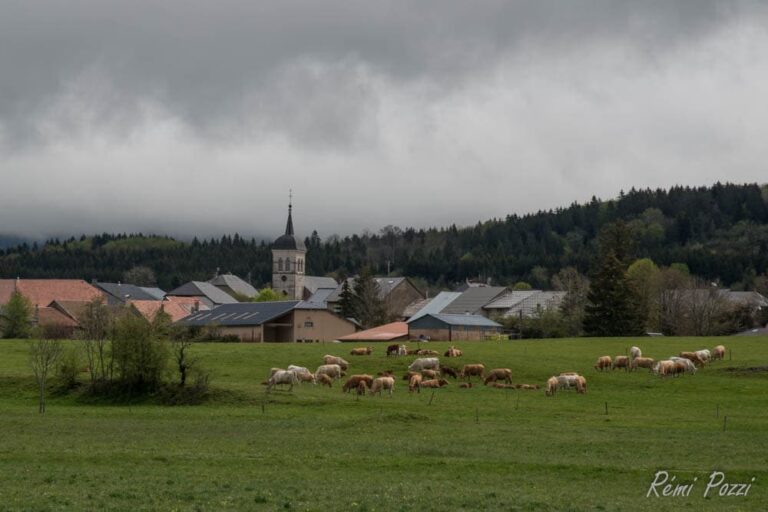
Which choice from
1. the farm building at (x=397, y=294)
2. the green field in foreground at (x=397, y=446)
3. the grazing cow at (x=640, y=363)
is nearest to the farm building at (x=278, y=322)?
the green field in foreground at (x=397, y=446)

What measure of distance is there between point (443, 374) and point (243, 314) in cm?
5352

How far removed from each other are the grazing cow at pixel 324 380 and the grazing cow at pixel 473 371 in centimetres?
819

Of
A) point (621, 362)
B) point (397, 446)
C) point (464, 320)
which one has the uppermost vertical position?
point (464, 320)

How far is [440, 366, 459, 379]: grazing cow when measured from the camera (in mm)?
63281

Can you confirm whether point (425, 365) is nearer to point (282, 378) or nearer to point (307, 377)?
point (307, 377)

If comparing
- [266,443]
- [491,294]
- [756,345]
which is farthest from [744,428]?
[491,294]

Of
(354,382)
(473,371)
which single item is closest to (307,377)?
(354,382)

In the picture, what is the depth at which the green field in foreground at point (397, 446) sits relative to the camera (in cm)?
2483

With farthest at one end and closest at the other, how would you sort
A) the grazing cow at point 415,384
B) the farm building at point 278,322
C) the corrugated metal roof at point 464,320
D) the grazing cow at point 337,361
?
the farm building at point 278,322, the corrugated metal roof at point 464,320, the grazing cow at point 337,361, the grazing cow at point 415,384

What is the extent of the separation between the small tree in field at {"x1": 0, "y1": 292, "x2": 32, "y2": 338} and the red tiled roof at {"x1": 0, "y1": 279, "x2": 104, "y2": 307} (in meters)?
36.0

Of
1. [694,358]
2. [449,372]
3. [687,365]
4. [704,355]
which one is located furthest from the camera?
[704,355]

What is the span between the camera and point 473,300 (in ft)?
519

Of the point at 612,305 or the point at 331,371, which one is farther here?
the point at 612,305

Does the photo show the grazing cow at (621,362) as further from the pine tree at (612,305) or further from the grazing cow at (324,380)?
the pine tree at (612,305)
